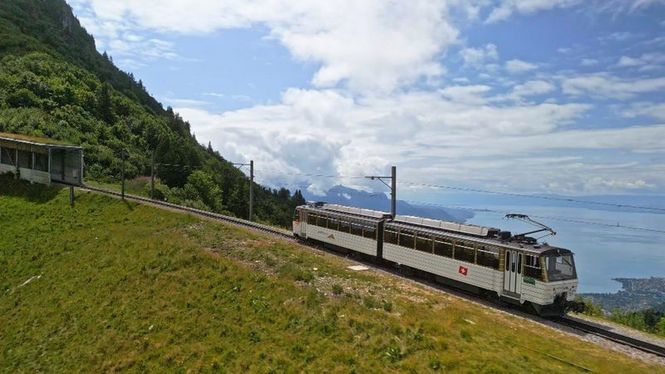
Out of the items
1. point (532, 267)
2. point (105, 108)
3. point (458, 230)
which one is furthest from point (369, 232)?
point (105, 108)

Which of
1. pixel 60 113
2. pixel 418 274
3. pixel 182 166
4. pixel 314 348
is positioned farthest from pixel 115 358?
pixel 182 166

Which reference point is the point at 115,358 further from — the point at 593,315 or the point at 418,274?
the point at 593,315

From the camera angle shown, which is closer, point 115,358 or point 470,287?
point 115,358

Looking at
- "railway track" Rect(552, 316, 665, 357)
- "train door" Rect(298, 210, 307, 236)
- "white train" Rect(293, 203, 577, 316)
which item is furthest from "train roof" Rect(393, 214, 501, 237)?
"train door" Rect(298, 210, 307, 236)

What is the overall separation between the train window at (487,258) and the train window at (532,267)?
5.32 feet

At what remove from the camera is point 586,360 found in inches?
699

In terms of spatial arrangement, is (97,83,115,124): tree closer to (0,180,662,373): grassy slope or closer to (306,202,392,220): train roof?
(0,180,662,373): grassy slope

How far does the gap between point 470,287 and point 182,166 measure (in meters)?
81.6

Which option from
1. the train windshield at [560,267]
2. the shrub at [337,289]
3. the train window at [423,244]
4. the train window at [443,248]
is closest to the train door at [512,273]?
the train windshield at [560,267]

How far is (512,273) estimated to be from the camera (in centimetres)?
2473

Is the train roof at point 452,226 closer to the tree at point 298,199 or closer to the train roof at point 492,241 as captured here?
the train roof at point 492,241

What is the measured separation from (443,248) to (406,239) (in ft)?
10.7

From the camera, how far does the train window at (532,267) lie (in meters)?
23.6

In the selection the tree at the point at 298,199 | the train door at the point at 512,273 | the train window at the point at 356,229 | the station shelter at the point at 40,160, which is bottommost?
the tree at the point at 298,199
